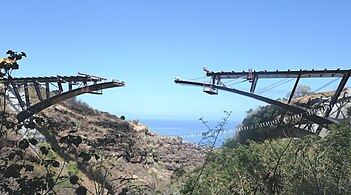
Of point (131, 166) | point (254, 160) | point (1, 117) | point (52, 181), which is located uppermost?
point (131, 166)

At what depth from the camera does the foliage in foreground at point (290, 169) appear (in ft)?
13.5

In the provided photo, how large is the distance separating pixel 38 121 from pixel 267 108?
711 inches

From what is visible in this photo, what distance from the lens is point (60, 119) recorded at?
2220 centimetres

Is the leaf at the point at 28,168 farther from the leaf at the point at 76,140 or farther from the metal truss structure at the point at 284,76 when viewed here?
the metal truss structure at the point at 284,76

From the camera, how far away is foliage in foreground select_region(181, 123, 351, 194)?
411 centimetres

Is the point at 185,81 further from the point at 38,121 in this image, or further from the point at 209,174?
the point at 38,121

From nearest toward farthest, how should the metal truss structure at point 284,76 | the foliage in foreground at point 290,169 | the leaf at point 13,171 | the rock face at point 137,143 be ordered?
the leaf at point 13,171
the foliage in foreground at point 290,169
the metal truss structure at point 284,76
the rock face at point 137,143

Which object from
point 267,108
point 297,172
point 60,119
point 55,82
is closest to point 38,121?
point 297,172

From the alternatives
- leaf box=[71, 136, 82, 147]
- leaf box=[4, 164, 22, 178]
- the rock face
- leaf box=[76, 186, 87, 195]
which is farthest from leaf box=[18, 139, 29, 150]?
the rock face

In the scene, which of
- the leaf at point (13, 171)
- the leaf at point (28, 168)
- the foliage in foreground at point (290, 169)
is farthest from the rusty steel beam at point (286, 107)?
the leaf at point (13, 171)

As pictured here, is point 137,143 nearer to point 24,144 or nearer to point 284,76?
point 284,76

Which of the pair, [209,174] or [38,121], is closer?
[38,121]

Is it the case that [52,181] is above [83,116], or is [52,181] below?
below

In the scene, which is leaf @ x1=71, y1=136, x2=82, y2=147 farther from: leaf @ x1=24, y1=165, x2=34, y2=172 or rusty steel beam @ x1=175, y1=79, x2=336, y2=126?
rusty steel beam @ x1=175, y1=79, x2=336, y2=126
